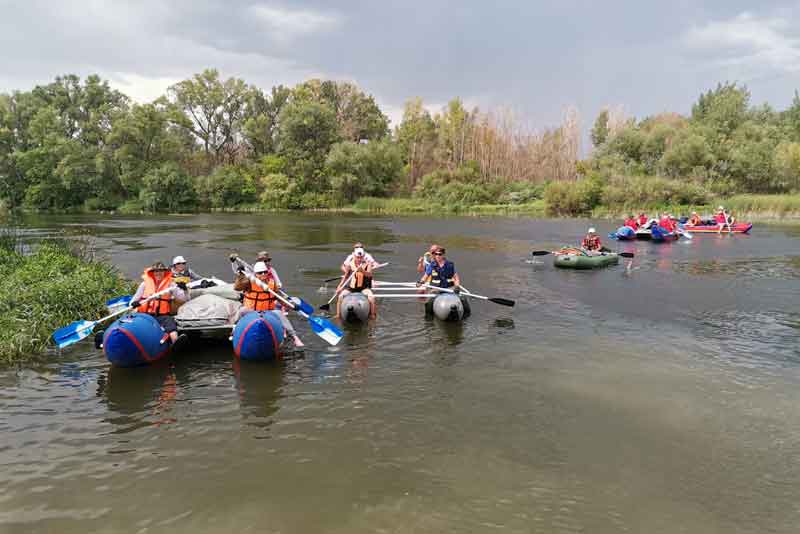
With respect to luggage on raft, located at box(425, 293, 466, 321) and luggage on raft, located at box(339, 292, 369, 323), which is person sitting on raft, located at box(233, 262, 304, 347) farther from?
luggage on raft, located at box(425, 293, 466, 321)

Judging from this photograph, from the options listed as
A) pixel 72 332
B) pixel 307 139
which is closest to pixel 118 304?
pixel 72 332

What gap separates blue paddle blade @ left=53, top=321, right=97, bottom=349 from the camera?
26.5ft

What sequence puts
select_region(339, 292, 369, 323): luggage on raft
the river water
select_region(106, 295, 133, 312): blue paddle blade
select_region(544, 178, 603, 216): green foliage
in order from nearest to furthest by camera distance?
the river water, select_region(106, 295, 133, 312): blue paddle blade, select_region(339, 292, 369, 323): luggage on raft, select_region(544, 178, 603, 216): green foliage

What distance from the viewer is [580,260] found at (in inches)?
685

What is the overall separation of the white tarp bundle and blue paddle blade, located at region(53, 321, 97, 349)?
4.33 feet

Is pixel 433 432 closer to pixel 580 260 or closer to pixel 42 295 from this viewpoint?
pixel 42 295

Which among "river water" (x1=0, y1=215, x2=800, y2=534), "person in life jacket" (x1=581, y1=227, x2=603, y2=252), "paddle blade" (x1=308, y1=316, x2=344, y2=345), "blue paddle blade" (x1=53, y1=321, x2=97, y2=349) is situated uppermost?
"person in life jacket" (x1=581, y1=227, x2=603, y2=252)

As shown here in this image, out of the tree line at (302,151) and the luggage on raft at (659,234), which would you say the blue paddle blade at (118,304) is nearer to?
the luggage on raft at (659,234)

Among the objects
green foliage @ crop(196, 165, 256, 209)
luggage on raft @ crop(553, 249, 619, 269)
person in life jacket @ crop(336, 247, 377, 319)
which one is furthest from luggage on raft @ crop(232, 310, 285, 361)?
green foliage @ crop(196, 165, 256, 209)

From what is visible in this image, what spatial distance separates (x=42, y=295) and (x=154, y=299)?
2496 millimetres

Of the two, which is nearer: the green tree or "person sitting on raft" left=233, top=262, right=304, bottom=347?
"person sitting on raft" left=233, top=262, right=304, bottom=347

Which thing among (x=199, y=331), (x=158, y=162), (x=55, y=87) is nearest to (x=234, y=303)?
(x=199, y=331)

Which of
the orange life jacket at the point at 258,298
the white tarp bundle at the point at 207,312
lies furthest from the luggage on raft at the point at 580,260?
the white tarp bundle at the point at 207,312

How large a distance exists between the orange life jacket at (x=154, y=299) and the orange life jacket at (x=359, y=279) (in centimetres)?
395
